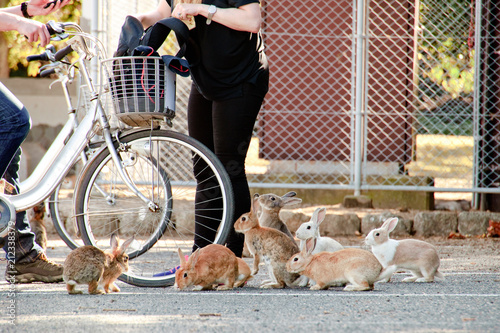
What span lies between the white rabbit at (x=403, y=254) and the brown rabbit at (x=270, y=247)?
52 cm

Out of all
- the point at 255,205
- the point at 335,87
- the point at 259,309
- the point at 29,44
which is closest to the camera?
the point at 259,309

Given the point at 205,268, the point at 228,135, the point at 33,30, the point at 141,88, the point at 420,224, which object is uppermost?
the point at 33,30

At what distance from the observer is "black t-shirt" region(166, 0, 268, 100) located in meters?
3.64

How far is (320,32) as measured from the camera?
7660mm

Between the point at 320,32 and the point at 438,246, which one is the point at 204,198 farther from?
the point at 320,32

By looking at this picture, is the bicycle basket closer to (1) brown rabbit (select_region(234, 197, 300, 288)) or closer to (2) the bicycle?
(2) the bicycle

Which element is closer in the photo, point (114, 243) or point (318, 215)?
point (114, 243)

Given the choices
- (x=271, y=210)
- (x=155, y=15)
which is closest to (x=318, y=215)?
(x=271, y=210)

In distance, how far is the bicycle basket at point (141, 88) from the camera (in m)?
3.35

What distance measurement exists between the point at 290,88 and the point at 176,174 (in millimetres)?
1764

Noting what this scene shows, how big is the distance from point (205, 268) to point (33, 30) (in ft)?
5.16

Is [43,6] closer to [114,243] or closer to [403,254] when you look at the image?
[114,243]

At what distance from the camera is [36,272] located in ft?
12.6

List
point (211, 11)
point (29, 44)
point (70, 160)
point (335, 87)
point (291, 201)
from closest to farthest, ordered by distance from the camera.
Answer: point (211, 11), point (70, 160), point (291, 201), point (335, 87), point (29, 44)
